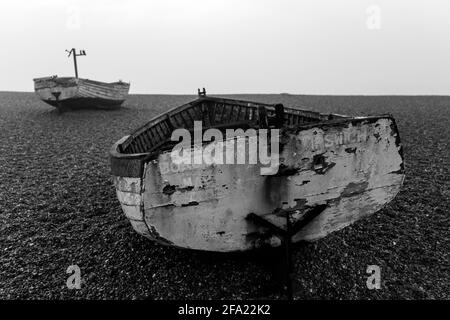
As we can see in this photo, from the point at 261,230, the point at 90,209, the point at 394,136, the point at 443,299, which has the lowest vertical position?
the point at 443,299

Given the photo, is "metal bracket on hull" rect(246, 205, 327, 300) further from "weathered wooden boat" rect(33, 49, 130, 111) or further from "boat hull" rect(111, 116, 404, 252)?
"weathered wooden boat" rect(33, 49, 130, 111)

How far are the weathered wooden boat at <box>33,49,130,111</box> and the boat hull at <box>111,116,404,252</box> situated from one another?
16773mm

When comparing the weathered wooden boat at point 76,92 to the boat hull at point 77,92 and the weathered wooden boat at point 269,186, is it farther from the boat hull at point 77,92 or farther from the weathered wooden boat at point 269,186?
the weathered wooden boat at point 269,186

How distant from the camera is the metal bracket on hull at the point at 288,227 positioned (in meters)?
3.97

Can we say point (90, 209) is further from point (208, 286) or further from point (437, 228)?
point (437, 228)

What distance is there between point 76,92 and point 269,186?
18.0 m

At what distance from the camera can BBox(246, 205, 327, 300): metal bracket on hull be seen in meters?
3.97

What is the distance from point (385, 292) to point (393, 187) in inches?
51.8

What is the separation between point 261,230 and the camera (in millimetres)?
4148

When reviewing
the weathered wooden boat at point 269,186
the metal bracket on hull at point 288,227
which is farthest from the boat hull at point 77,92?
the metal bracket on hull at point 288,227

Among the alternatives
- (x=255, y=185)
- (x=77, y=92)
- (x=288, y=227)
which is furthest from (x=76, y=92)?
(x=288, y=227)

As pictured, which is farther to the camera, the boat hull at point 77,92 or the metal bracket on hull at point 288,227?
the boat hull at point 77,92

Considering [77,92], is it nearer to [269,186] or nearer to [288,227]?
[269,186]
